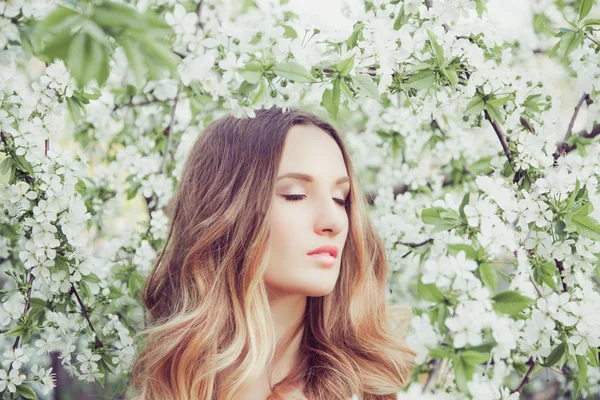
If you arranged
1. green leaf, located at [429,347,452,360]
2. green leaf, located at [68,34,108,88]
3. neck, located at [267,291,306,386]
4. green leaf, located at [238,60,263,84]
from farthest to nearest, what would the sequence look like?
neck, located at [267,291,306,386] < green leaf, located at [238,60,263,84] < green leaf, located at [429,347,452,360] < green leaf, located at [68,34,108,88]

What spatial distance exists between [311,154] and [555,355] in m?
0.81

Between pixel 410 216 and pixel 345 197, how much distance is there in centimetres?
73

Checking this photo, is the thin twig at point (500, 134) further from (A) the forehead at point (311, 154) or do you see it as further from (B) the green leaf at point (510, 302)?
(B) the green leaf at point (510, 302)

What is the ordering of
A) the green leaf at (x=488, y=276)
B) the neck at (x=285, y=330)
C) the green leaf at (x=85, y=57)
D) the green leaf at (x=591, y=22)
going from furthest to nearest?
the neck at (x=285, y=330) → the green leaf at (x=591, y=22) → the green leaf at (x=488, y=276) → the green leaf at (x=85, y=57)

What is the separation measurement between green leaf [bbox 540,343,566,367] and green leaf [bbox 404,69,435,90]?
662 millimetres

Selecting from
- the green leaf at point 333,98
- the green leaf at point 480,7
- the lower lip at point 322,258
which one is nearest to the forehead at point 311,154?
the lower lip at point 322,258

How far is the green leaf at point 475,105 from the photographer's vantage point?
1470 mm

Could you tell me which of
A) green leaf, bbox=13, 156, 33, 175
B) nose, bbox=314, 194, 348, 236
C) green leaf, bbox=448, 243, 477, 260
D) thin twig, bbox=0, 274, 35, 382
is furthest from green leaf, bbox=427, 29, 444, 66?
thin twig, bbox=0, 274, 35, 382

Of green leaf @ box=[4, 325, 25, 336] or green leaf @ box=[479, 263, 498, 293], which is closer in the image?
green leaf @ box=[479, 263, 498, 293]

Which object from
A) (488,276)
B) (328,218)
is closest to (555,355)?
(488,276)

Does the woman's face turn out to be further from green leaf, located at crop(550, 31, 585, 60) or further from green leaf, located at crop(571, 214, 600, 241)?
green leaf, located at crop(550, 31, 585, 60)

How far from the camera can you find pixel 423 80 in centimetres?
145

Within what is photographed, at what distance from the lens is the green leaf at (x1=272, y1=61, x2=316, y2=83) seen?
1.23 metres

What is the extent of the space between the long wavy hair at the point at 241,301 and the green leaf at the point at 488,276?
27.9 inches
